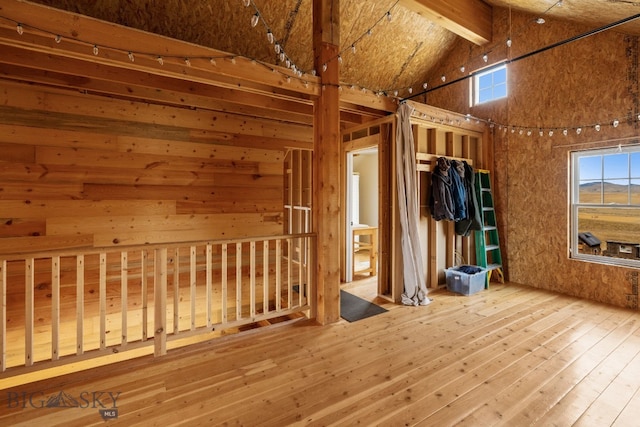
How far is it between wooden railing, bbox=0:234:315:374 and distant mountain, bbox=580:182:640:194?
12.3ft

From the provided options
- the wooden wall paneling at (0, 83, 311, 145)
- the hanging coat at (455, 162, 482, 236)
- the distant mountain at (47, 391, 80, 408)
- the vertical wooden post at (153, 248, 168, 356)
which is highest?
the wooden wall paneling at (0, 83, 311, 145)

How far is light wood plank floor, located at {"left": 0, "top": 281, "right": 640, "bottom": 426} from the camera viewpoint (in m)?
1.81

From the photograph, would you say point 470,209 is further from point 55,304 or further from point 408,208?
point 55,304

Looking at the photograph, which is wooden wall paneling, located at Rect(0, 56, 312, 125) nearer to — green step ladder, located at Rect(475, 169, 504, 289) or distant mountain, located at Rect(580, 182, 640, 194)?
green step ladder, located at Rect(475, 169, 504, 289)

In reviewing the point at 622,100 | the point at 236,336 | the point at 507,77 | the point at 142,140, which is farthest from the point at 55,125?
the point at 622,100

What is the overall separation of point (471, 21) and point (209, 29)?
3605 mm

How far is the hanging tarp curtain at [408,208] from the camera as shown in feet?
12.1

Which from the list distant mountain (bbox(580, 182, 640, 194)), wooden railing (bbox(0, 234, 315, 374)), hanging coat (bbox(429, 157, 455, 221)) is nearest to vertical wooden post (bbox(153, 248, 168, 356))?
wooden railing (bbox(0, 234, 315, 374))

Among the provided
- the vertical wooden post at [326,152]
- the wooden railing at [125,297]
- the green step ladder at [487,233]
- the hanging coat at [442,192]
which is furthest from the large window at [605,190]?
the wooden railing at [125,297]

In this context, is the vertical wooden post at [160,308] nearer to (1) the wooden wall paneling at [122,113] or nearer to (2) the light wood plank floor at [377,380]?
(2) the light wood plank floor at [377,380]

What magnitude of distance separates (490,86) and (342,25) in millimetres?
2597

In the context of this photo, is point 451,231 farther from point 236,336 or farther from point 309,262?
point 236,336

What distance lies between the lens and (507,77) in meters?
4.64

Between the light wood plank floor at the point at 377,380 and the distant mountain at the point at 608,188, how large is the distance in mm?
1562
